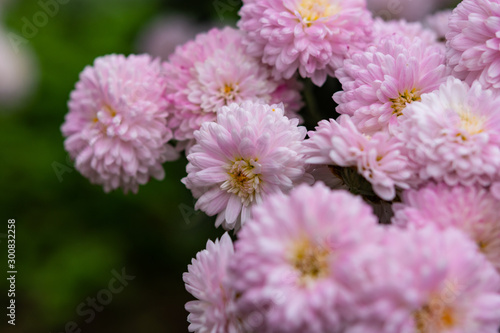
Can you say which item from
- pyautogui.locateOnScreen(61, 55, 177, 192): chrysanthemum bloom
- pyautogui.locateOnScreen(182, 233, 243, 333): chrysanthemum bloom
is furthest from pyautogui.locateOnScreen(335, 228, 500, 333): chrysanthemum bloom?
pyautogui.locateOnScreen(61, 55, 177, 192): chrysanthemum bloom

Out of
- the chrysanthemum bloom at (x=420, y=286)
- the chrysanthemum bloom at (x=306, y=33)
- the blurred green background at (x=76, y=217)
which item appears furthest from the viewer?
the blurred green background at (x=76, y=217)

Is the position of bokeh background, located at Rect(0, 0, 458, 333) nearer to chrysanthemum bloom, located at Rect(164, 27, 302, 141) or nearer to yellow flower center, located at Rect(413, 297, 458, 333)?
chrysanthemum bloom, located at Rect(164, 27, 302, 141)

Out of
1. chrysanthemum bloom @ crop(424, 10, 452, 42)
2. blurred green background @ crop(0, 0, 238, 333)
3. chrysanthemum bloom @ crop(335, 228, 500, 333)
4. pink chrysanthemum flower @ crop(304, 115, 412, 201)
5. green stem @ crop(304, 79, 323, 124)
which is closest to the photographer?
chrysanthemum bloom @ crop(335, 228, 500, 333)

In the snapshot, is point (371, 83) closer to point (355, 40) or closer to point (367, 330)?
point (355, 40)

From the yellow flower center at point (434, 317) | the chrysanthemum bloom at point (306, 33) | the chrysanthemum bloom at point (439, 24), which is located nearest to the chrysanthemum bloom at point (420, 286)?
the yellow flower center at point (434, 317)

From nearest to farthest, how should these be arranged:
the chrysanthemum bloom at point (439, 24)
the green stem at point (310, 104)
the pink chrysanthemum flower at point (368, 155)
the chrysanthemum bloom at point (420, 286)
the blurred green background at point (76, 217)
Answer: the chrysanthemum bloom at point (420, 286) → the pink chrysanthemum flower at point (368, 155) → the green stem at point (310, 104) → the chrysanthemum bloom at point (439, 24) → the blurred green background at point (76, 217)

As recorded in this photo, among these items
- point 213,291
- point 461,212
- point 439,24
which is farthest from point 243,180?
point 439,24

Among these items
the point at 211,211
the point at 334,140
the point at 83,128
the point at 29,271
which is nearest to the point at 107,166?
the point at 83,128

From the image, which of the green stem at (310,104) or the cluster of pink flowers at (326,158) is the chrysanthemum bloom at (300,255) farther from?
the green stem at (310,104)
